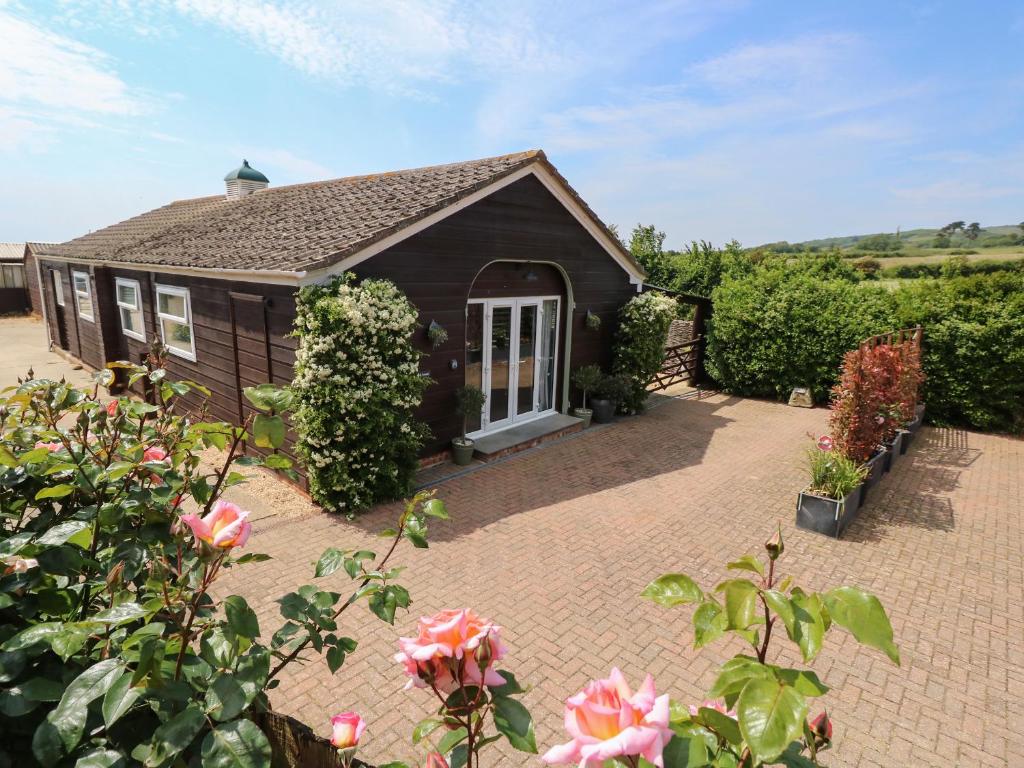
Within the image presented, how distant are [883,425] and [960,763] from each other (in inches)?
244

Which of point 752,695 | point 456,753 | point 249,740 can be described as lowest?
point 456,753

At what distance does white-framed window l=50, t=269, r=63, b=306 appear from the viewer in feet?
56.5

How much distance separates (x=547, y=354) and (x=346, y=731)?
10.0 metres

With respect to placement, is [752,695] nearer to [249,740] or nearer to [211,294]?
[249,740]

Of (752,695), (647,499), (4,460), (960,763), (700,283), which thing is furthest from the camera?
(700,283)

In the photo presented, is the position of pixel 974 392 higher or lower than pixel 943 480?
higher

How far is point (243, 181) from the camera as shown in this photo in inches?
626

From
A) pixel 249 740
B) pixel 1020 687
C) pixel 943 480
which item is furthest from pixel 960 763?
pixel 943 480

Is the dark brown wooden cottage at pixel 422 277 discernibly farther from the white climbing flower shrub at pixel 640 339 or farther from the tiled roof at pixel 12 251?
the tiled roof at pixel 12 251

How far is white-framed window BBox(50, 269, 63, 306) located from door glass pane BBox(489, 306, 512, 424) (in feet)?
49.9

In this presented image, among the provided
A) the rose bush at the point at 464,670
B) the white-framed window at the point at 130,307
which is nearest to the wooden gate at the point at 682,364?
the white-framed window at the point at 130,307

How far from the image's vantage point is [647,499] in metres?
8.04

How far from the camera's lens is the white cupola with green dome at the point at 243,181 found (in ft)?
52.1

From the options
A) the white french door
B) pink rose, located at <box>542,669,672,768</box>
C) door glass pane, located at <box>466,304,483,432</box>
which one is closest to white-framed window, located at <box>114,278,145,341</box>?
door glass pane, located at <box>466,304,483,432</box>
